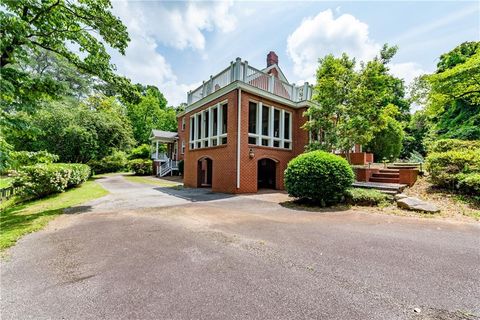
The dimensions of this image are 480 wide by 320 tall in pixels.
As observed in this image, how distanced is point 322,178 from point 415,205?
2.92m

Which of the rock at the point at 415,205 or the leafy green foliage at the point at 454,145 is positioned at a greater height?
the leafy green foliage at the point at 454,145

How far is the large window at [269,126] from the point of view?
39.5 ft

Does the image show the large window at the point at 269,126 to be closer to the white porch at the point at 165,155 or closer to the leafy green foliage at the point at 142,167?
the white porch at the point at 165,155

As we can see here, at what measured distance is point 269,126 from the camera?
12602 mm

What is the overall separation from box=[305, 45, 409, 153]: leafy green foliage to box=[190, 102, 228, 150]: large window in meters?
4.97

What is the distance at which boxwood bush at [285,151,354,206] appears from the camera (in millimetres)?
7441

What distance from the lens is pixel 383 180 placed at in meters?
10.0

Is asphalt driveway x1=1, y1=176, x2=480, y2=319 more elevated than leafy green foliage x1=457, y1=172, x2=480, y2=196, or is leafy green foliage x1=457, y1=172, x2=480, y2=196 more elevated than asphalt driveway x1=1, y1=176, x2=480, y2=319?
leafy green foliage x1=457, y1=172, x2=480, y2=196

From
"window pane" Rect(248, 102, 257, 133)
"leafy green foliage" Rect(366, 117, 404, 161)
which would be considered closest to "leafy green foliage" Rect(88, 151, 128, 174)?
"window pane" Rect(248, 102, 257, 133)

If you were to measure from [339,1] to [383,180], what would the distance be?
27.1 ft

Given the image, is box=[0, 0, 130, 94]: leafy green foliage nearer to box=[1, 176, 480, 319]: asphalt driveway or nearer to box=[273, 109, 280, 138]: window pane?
box=[1, 176, 480, 319]: asphalt driveway

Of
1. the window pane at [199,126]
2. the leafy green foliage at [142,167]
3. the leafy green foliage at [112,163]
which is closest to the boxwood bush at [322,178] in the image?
the window pane at [199,126]

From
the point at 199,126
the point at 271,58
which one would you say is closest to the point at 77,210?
the point at 199,126

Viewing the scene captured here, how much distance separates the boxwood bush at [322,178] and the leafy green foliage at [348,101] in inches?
137
